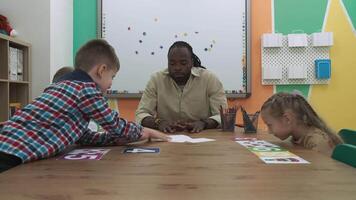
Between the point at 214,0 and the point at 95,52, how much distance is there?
2.24 meters

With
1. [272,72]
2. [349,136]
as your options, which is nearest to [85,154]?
[349,136]

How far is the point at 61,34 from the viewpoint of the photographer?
11.3 feet

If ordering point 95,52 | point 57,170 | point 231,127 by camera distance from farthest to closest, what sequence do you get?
point 231,127, point 95,52, point 57,170

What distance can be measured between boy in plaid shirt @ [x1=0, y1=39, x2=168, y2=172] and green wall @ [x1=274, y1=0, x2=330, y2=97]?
2.40m

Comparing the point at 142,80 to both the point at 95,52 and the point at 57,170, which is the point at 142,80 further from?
the point at 57,170

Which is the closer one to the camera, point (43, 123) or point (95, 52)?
point (43, 123)

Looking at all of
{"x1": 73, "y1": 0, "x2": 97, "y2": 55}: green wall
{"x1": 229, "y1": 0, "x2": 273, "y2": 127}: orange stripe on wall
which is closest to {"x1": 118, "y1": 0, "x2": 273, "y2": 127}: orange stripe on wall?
{"x1": 229, "y1": 0, "x2": 273, "y2": 127}: orange stripe on wall

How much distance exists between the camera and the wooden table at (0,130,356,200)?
726mm

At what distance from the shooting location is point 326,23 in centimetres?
345

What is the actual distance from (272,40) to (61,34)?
1990 millimetres

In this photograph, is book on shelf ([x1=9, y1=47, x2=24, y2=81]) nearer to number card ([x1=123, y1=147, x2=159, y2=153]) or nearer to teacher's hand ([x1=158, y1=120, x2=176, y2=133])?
teacher's hand ([x1=158, y1=120, x2=176, y2=133])

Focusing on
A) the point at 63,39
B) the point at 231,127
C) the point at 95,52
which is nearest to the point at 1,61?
the point at 63,39

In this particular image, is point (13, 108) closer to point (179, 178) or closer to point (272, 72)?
point (272, 72)

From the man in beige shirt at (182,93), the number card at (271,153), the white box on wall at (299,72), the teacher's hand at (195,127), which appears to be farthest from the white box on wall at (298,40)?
the number card at (271,153)
